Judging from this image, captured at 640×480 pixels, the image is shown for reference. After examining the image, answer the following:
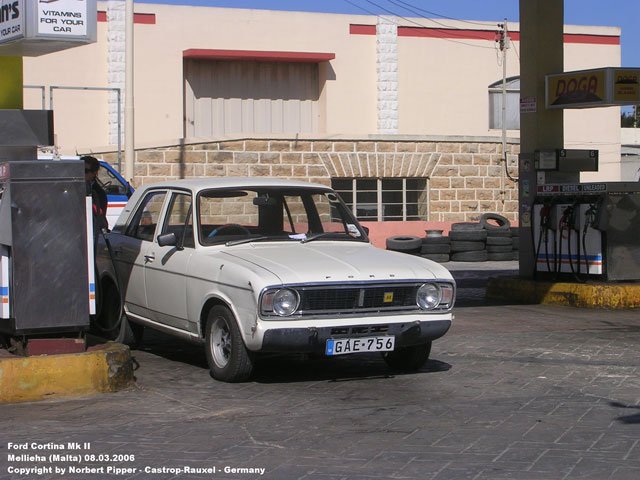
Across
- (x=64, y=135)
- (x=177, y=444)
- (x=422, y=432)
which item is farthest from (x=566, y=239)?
(x=64, y=135)

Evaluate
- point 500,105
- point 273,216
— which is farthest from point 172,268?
point 500,105

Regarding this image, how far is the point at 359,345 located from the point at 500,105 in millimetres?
28339

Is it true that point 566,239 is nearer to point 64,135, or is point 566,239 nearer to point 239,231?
point 239,231

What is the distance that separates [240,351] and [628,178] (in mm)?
41397

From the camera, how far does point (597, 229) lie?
13266 mm

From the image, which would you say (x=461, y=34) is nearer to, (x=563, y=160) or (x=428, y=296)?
(x=563, y=160)

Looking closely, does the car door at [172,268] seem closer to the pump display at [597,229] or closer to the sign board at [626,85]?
the pump display at [597,229]

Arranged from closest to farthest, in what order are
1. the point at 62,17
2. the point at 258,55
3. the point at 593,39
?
the point at 62,17, the point at 258,55, the point at 593,39

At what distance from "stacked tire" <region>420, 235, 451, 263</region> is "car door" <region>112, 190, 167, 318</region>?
13.2 meters

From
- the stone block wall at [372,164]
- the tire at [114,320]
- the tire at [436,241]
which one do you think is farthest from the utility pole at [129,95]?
the tire at [114,320]

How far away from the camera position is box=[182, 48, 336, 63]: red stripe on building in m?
30.8

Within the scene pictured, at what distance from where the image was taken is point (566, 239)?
Answer: 1388cm

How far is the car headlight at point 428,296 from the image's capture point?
323 inches

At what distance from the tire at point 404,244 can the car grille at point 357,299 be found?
14.2 m
